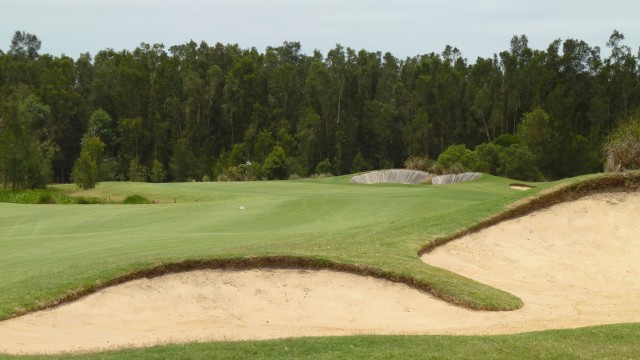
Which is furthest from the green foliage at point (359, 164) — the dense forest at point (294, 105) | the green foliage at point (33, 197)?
the green foliage at point (33, 197)

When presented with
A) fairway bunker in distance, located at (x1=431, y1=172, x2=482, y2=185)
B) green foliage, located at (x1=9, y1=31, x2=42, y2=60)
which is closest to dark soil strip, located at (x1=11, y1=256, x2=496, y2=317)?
fairway bunker in distance, located at (x1=431, y1=172, x2=482, y2=185)

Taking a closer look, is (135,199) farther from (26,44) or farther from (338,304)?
(26,44)

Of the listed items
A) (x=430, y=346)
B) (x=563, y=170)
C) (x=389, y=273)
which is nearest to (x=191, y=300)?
(x=389, y=273)

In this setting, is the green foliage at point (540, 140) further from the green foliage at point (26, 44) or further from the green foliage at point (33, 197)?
the green foliage at point (26, 44)

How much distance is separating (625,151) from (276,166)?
59.2m

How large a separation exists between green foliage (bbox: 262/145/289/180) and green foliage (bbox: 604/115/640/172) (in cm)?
5812

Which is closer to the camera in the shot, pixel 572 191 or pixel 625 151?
pixel 572 191

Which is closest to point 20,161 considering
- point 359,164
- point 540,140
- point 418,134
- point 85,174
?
point 85,174

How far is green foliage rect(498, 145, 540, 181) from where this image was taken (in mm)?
63219

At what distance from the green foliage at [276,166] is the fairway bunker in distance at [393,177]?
1532cm

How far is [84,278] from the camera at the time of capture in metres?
13.6

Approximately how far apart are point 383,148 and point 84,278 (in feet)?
276

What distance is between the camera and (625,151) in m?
19.9

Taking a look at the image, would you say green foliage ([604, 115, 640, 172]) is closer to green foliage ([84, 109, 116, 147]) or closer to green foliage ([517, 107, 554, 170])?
green foliage ([517, 107, 554, 170])
